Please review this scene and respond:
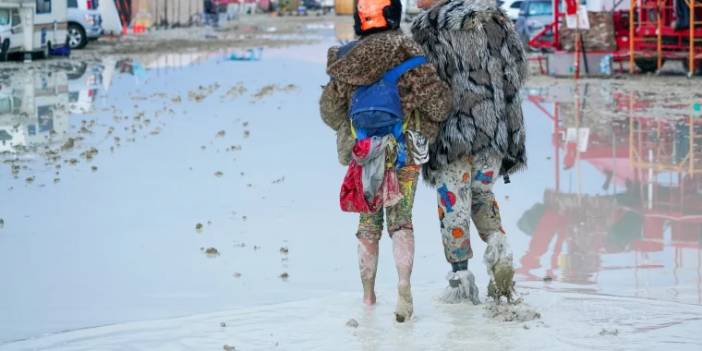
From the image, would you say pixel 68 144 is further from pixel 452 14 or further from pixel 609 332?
pixel 609 332

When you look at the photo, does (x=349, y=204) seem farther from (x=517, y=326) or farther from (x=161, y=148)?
(x=161, y=148)

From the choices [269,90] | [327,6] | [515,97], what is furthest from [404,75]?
[327,6]

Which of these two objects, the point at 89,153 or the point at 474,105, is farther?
the point at 89,153

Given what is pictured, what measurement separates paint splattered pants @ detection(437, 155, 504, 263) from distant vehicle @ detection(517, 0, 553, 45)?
83.6 feet

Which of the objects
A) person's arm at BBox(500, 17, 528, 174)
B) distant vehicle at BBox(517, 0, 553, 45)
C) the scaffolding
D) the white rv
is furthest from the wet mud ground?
distant vehicle at BBox(517, 0, 553, 45)

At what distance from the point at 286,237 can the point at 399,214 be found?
259 centimetres

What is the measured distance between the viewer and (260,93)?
67.1 feet

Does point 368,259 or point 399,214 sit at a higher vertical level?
point 399,214

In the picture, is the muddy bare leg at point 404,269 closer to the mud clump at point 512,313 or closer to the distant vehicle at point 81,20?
the mud clump at point 512,313

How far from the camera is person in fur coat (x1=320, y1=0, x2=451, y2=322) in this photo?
21.1 ft

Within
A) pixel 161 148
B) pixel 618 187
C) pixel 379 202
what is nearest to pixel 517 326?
pixel 379 202

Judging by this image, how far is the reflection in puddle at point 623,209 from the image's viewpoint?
25.5 ft

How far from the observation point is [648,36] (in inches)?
966

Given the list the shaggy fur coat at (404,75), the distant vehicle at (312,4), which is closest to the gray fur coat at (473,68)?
the shaggy fur coat at (404,75)
